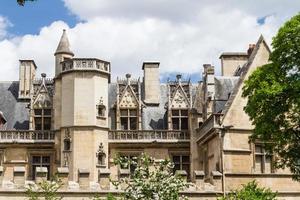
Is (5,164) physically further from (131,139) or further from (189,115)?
(189,115)

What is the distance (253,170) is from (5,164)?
43.4 feet

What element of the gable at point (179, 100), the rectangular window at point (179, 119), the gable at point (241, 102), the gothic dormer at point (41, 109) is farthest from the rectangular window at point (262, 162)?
the gothic dormer at point (41, 109)

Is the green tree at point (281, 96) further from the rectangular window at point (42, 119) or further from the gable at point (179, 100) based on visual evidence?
the rectangular window at point (42, 119)

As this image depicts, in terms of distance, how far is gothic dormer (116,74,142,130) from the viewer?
35312 millimetres

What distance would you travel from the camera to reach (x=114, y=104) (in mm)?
35625

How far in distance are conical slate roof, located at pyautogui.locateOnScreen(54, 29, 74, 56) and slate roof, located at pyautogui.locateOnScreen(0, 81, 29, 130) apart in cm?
365

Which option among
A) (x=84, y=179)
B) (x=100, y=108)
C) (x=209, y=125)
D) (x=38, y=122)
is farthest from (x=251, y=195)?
(x=38, y=122)

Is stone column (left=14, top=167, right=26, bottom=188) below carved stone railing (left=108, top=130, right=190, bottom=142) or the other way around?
below

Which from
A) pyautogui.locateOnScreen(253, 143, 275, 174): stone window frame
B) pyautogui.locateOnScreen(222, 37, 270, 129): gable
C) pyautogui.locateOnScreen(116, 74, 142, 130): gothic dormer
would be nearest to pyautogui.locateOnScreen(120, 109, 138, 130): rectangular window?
pyautogui.locateOnScreen(116, 74, 142, 130): gothic dormer

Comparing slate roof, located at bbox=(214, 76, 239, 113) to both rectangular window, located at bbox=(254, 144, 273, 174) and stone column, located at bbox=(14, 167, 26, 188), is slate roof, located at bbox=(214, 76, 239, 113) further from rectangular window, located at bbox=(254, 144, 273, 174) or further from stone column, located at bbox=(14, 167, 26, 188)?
stone column, located at bbox=(14, 167, 26, 188)

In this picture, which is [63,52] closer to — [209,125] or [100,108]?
[100,108]

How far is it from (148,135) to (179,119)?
7.33 ft

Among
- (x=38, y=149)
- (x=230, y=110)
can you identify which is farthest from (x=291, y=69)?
(x=38, y=149)

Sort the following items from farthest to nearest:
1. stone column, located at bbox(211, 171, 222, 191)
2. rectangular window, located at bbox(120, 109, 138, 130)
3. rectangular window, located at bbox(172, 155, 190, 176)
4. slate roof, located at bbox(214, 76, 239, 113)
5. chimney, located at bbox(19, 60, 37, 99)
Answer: chimney, located at bbox(19, 60, 37, 99) → rectangular window, located at bbox(120, 109, 138, 130) → rectangular window, located at bbox(172, 155, 190, 176) → slate roof, located at bbox(214, 76, 239, 113) → stone column, located at bbox(211, 171, 222, 191)
